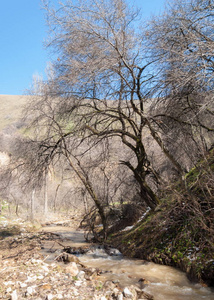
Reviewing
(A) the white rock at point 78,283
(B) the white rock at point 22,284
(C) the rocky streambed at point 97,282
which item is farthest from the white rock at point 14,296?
(A) the white rock at point 78,283

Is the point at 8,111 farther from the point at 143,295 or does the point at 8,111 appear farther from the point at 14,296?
the point at 143,295

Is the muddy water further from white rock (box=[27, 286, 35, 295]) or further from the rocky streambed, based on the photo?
white rock (box=[27, 286, 35, 295])

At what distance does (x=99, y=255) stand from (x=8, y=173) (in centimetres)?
445

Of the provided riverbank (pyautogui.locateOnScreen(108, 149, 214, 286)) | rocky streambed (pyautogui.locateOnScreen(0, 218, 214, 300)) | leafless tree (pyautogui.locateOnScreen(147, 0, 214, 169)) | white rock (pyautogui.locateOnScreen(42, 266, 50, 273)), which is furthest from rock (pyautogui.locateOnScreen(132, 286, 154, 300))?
leafless tree (pyautogui.locateOnScreen(147, 0, 214, 169))

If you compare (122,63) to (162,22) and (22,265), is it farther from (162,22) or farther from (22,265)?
(22,265)

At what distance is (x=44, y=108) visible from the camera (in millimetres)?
9383

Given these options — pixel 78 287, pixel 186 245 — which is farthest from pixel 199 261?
pixel 78 287

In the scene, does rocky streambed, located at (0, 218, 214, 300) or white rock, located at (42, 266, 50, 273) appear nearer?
rocky streambed, located at (0, 218, 214, 300)

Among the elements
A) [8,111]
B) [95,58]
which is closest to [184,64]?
[95,58]

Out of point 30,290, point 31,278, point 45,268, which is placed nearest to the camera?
point 30,290

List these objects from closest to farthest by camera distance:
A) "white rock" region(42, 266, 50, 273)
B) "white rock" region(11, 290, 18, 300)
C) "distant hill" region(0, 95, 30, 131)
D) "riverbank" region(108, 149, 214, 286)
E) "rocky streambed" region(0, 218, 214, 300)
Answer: "white rock" region(11, 290, 18, 300) → "rocky streambed" region(0, 218, 214, 300) → "riverbank" region(108, 149, 214, 286) → "white rock" region(42, 266, 50, 273) → "distant hill" region(0, 95, 30, 131)

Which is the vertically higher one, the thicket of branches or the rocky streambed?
the thicket of branches

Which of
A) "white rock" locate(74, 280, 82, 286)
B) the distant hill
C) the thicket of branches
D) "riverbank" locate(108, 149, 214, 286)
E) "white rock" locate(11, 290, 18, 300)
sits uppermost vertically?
the distant hill

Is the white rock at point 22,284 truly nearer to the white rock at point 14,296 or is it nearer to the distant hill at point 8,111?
the white rock at point 14,296
